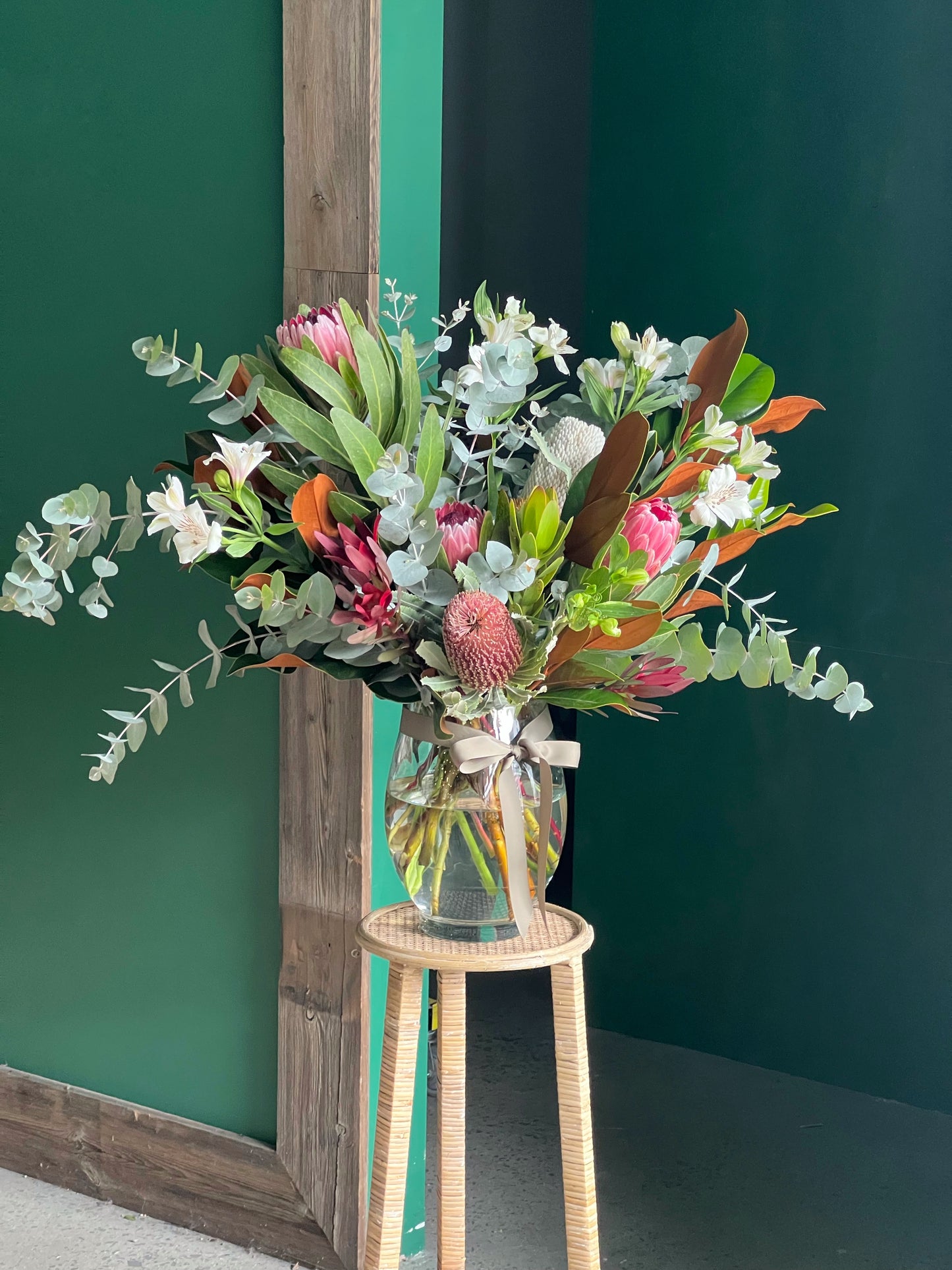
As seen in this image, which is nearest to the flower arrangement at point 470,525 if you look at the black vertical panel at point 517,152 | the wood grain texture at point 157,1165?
the wood grain texture at point 157,1165

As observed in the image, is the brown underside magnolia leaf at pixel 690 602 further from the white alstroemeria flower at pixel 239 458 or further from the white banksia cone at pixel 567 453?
the white alstroemeria flower at pixel 239 458

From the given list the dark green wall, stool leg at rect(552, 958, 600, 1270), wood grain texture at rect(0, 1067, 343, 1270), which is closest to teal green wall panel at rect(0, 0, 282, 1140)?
wood grain texture at rect(0, 1067, 343, 1270)

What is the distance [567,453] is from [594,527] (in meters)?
0.09

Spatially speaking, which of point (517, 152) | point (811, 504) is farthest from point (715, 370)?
point (517, 152)

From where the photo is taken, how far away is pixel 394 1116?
1300 millimetres

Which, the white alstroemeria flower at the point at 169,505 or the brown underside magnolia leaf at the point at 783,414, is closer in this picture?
the white alstroemeria flower at the point at 169,505

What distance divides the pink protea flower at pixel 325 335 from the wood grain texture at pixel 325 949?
613 millimetres

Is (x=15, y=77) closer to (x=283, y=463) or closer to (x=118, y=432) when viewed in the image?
(x=118, y=432)

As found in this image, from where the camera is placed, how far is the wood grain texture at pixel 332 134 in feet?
5.23

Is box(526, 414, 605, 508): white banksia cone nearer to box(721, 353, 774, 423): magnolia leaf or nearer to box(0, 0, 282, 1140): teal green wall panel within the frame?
box(721, 353, 774, 423): magnolia leaf

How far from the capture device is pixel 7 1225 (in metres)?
1.92

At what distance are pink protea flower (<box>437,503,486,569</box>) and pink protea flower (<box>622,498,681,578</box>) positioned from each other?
0.13 m

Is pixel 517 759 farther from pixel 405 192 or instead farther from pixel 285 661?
pixel 405 192

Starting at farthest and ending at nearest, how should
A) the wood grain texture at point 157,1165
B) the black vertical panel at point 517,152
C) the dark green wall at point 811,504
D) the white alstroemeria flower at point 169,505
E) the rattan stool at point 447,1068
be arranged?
the black vertical panel at point 517,152 < the dark green wall at point 811,504 < the wood grain texture at point 157,1165 < the rattan stool at point 447,1068 < the white alstroemeria flower at point 169,505
